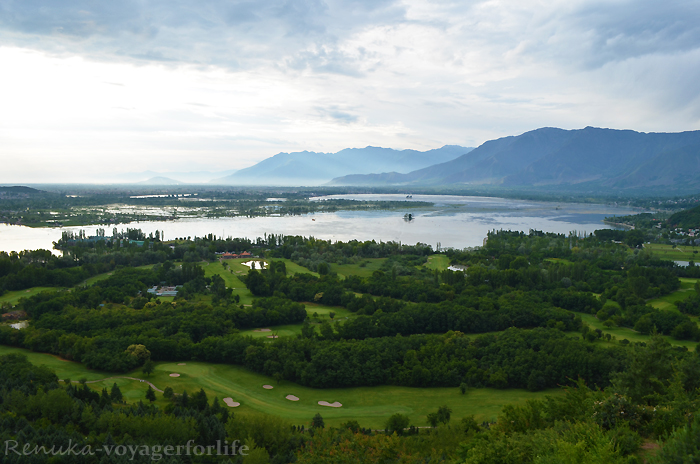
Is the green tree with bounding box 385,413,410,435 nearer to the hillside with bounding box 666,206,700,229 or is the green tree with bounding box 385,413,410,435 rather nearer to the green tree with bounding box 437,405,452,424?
the green tree with bounding box 437,405,452,424

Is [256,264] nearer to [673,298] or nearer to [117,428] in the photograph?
[117,428]

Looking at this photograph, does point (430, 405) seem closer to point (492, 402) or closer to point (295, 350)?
point (492, 402)

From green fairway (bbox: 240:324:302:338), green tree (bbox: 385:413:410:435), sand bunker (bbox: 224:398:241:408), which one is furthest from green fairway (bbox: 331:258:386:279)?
green tree (bbox: 385:413:410:435)

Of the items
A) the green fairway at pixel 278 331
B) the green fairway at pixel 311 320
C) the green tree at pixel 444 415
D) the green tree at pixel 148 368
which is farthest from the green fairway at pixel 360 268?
the green tree at pixel 444 415

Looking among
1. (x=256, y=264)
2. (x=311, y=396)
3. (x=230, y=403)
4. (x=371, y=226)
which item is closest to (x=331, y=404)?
(x=311, y=396)

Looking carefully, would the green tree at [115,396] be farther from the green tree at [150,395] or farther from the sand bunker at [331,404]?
the sand bunker at [331,404]

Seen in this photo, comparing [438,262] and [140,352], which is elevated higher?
[438,262]
